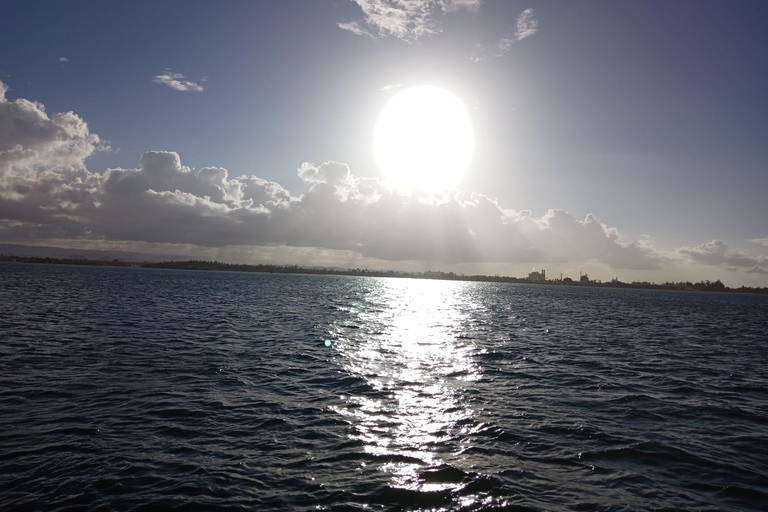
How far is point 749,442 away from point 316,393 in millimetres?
19247

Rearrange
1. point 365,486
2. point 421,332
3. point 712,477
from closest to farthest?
point 365,486
point 712,477
point 421,332

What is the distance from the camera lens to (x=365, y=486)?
40.2ft

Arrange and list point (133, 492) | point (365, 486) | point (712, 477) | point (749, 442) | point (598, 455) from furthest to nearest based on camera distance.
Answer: point (749, 442), point (598, 455), point (712, 477), point (365, 486), point (133, 492)

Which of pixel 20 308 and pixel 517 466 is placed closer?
pixel 517 466

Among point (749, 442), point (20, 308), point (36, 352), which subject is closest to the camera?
point (749, 442)

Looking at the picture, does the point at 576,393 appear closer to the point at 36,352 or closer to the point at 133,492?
the point at 133,492

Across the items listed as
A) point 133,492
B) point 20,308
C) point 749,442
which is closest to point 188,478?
point 133,492

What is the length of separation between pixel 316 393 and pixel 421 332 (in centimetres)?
2805

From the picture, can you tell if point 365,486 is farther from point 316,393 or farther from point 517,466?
point 316,393

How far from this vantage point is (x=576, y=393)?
2344 cm

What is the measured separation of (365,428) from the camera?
1709 cm

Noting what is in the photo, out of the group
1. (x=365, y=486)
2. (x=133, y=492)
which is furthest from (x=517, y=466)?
(x=133, y=492)

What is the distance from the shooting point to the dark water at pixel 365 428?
471 inches

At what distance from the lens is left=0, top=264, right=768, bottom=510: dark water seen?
1197cm
